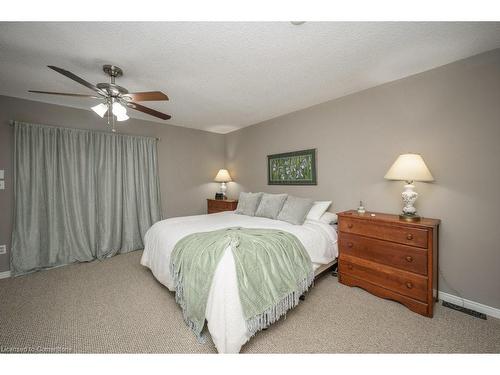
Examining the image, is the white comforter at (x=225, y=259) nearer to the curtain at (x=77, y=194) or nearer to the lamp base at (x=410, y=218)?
the lamp base at (x=410, y=218)

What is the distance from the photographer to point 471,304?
6.42ft

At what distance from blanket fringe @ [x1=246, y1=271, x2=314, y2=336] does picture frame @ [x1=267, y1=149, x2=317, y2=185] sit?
177 centimetres

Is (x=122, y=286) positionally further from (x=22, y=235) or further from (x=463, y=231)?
(x=463, y=231)

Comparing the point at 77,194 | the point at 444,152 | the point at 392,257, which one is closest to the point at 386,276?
the point at 392,257

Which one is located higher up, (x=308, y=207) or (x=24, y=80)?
(x=24, y=80)

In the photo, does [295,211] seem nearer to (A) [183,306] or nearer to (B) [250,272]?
(B) [250,272]

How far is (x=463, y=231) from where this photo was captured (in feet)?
6.59

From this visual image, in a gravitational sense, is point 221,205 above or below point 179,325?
above

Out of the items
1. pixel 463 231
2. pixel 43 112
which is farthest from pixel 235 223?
pixel 43 112

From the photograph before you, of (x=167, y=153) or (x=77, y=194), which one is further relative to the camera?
(x=167, y=153)

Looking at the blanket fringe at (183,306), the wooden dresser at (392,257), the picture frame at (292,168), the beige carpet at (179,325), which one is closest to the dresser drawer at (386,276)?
the wooden dresser at (392,257)

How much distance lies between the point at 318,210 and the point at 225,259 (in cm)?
175

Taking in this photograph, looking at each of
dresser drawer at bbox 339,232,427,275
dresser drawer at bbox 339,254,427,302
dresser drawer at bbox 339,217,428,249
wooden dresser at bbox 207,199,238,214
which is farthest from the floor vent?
wooden dresser at bbox 207,199,238,214
